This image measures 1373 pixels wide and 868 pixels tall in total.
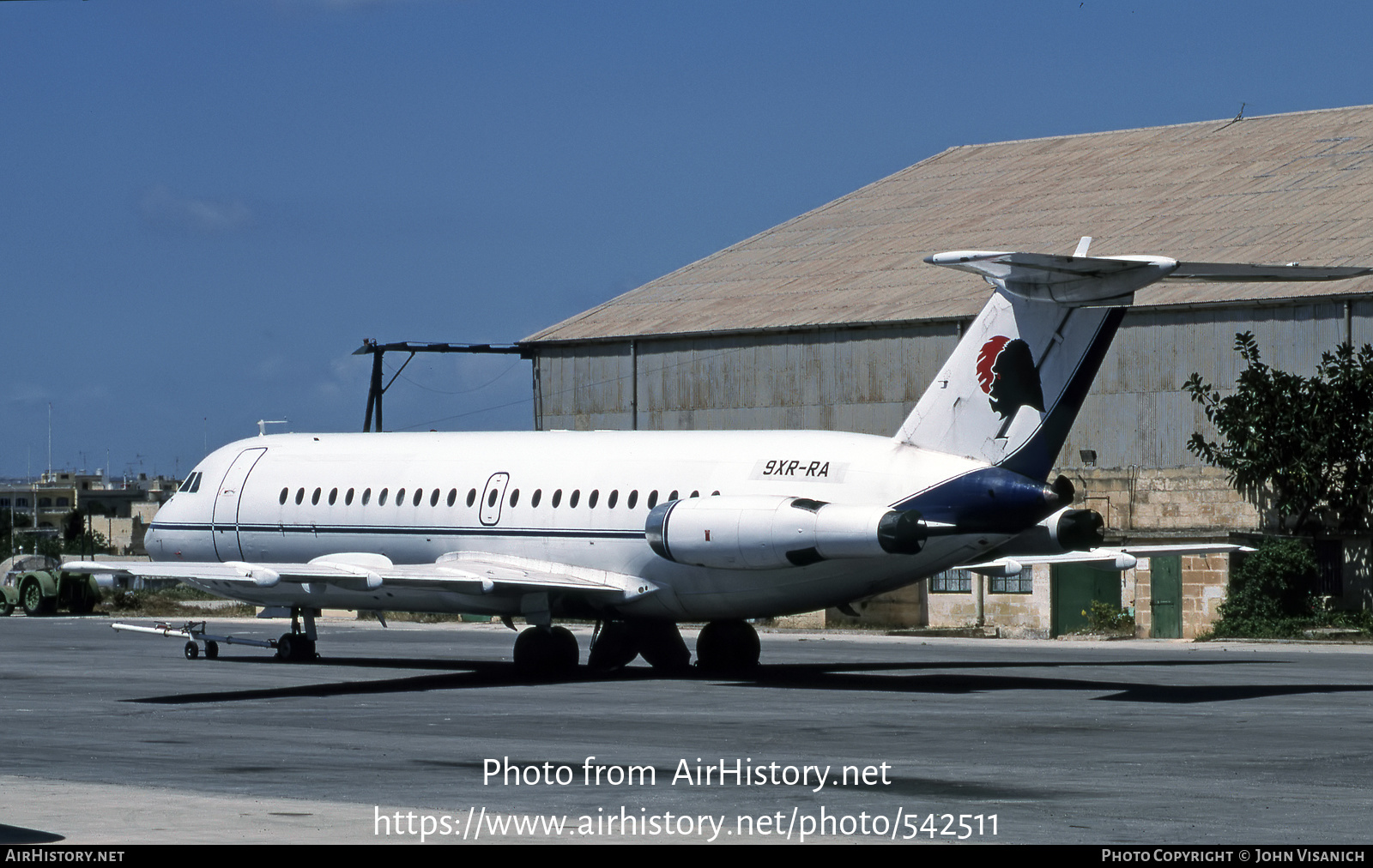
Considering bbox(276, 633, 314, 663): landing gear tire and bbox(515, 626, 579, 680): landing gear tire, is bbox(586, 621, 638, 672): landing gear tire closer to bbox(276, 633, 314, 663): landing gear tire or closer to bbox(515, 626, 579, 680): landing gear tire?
bbox(515, 626, 579, 680): landing gear tire

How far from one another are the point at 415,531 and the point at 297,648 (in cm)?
433

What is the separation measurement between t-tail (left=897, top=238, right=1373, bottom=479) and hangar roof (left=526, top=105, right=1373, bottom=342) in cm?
2349

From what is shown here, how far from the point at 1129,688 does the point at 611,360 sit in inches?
1404

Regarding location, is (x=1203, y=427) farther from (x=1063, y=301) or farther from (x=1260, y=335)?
(x=1063, y=301)

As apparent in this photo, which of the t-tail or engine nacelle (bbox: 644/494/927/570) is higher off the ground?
the t-tail

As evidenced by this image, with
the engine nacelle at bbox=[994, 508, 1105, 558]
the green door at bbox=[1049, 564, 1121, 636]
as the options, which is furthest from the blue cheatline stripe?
the green door at bbox=[1049, 564, 1121, 636]

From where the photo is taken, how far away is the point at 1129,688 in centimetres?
2767

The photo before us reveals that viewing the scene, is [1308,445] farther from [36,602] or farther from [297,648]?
[36,602]

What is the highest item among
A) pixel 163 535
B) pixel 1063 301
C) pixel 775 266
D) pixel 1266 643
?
pixel 775 266

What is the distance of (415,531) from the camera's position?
32.3 m

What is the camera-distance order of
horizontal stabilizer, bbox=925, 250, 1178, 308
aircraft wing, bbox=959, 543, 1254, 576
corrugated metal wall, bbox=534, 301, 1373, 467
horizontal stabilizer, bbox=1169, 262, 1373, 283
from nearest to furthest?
horizontal stabilizer, bbox=1169, 262, 1373, 283, horizontal stabilizer, bbox=925, 250, 1178, 308, aircraft wing, bbox=959, 543, 1254, 576, corrugated metal wall, bbox=534, 301, 1373, 467

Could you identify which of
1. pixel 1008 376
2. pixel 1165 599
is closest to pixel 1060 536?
pixel 1008 376

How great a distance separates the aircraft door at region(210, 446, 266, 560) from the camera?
35.2m
